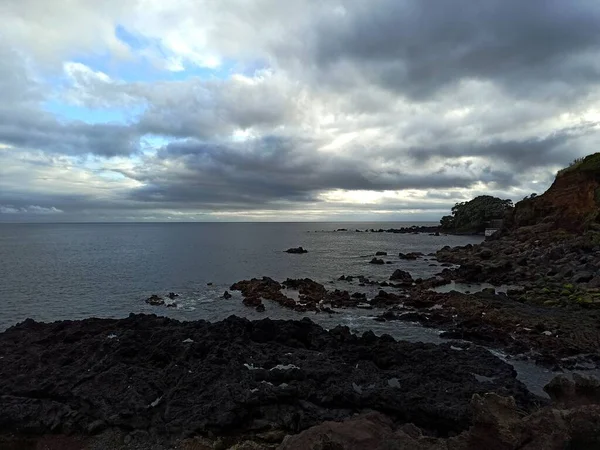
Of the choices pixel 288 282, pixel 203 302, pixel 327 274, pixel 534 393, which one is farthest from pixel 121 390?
pixel 327 274

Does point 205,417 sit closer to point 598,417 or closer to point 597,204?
point 598,417

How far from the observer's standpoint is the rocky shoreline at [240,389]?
486 inches

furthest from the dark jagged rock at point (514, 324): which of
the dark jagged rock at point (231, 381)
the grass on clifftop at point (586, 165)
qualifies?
the grass on clifftop at point (586, 165)

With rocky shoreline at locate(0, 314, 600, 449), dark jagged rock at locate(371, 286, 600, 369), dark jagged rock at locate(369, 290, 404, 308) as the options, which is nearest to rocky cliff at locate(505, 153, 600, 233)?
dark jagged rock at locate(371, 286, 600, 369)

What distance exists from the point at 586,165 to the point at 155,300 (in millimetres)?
67300

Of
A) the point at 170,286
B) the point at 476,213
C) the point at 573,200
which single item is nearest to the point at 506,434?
the point at 170,286

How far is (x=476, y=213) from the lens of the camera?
152 m

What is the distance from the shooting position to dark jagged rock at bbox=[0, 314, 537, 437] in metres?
13.0

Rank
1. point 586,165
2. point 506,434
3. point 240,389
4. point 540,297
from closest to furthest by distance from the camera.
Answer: point 506,434 → point 240,389 → point 540,297 → point 586,165

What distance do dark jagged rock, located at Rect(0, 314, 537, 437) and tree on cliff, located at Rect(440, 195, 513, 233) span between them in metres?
130

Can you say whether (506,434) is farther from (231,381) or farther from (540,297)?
(540,297)

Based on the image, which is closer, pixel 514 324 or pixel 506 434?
pixel 506 434

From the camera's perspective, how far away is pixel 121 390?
15102 millimetres

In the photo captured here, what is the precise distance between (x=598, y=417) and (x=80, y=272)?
63.7 metres
